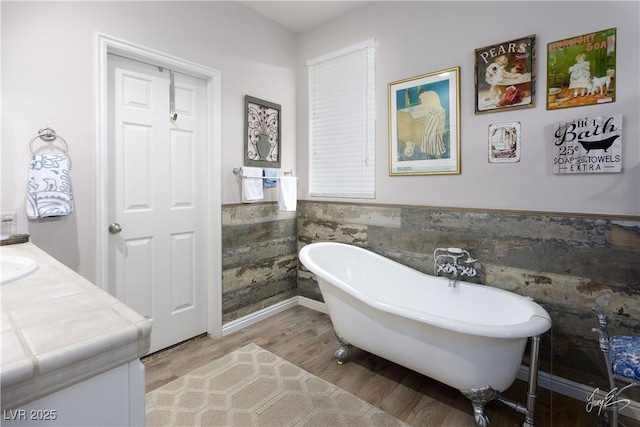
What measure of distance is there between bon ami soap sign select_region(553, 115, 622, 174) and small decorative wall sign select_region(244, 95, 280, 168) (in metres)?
2.17

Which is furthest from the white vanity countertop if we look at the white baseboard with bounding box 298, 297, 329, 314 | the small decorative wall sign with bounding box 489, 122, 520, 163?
the white baseboard with bounding box 298, 297, 329, 314

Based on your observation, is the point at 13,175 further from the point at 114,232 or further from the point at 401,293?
the point at 401,293

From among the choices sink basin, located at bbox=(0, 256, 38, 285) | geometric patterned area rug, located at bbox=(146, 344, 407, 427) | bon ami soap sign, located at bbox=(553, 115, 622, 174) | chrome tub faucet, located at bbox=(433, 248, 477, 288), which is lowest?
geometric patterned area rug, located at bbox=(146, 344, 407, 427)

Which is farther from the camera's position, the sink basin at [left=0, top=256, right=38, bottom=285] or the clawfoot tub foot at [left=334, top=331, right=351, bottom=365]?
the clawfoot tub foot at [left=334, top=331, right=351, bottom=365]

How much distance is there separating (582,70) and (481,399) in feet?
6.23

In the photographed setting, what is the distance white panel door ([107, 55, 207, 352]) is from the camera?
2.14 meters

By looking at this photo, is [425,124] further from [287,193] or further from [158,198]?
[158,198]

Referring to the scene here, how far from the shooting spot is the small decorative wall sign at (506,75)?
1991 mm

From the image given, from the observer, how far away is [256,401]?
6.05 ft

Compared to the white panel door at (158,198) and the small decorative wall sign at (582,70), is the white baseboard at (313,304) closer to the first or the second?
the white panel door at (158,198)

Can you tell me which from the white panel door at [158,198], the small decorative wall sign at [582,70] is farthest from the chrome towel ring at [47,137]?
the small decorative wall sign at [582,70]

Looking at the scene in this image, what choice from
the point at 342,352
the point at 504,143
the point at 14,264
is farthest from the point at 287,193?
the point at 14,264

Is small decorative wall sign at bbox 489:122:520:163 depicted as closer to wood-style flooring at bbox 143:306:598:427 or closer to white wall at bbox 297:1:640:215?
white wall at bbox 297:1:640:215

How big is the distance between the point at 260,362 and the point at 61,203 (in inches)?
61.6
